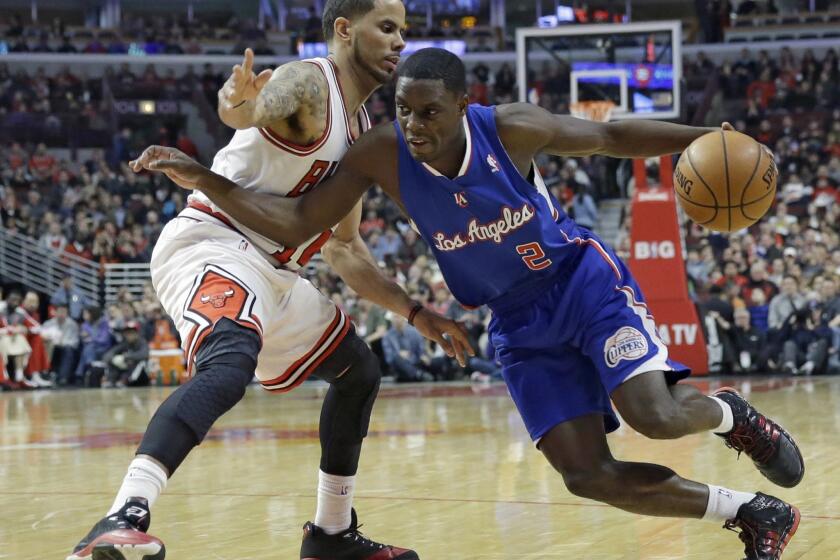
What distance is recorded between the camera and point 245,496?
5.78 metres

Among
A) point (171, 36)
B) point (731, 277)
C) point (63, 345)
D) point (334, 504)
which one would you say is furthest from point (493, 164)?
point (171, 36)

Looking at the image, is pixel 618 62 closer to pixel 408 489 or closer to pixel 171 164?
pixel 408 489

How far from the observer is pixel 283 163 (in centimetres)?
409

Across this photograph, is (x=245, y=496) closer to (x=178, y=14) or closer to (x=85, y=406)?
(x=85, y=406)

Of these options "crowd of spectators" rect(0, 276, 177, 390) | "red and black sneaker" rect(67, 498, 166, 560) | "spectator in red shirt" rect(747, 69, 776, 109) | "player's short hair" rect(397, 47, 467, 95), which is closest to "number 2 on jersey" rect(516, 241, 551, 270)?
"player's short hair" rect(397, 47, 467, 95)

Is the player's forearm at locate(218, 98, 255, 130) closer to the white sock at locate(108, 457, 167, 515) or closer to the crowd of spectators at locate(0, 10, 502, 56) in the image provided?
the white sock at locate(108, 457, 167, 515)

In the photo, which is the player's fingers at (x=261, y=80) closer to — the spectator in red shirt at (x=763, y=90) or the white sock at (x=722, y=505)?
the white sock at (x=722, y=505)

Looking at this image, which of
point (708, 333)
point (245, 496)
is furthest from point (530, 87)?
point (245, 496)

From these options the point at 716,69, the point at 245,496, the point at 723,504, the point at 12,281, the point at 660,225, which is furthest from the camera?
the point at 716,69

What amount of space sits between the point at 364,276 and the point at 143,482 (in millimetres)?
1571

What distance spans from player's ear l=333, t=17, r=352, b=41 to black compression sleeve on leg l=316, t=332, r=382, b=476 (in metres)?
1.13

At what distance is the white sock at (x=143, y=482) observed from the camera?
3.21 meters

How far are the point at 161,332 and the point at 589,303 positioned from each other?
1297 centimetres

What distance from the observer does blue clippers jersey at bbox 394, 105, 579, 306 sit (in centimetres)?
387
